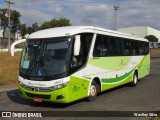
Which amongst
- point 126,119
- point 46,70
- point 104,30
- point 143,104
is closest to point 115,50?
point 104,30

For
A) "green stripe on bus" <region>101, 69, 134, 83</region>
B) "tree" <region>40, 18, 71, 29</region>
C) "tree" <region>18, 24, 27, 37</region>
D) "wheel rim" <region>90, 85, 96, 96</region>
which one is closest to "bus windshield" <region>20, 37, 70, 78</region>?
"wheel rim" <region>90, 85, 96, 96</region>

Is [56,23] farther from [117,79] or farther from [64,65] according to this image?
[64,65]

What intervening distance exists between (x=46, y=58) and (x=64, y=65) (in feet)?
2.31

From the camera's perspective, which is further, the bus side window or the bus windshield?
the bus side window

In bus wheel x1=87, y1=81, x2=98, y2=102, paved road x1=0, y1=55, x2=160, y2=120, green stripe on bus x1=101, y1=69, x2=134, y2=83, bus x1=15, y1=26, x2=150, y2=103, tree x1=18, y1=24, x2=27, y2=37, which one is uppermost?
tree x1=18, y1=24, x2=27, y2=37

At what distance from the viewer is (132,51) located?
18.1 m

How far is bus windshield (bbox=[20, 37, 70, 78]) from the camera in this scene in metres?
11.0

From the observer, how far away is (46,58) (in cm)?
1123

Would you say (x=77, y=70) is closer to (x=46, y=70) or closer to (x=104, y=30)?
(x=46, y=70)

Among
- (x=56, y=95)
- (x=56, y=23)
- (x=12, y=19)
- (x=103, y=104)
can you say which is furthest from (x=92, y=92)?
(x=12, y=19)

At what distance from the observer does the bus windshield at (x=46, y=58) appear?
1099 cm

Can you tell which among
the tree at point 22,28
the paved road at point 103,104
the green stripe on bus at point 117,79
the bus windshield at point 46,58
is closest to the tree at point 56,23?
the tree at point 22,28

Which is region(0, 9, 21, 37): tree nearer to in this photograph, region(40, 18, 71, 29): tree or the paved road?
region(40, 18, 71, 29): tree

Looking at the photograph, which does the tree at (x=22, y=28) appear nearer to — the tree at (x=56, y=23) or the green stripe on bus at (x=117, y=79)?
the tree at (x=56, y=23)
